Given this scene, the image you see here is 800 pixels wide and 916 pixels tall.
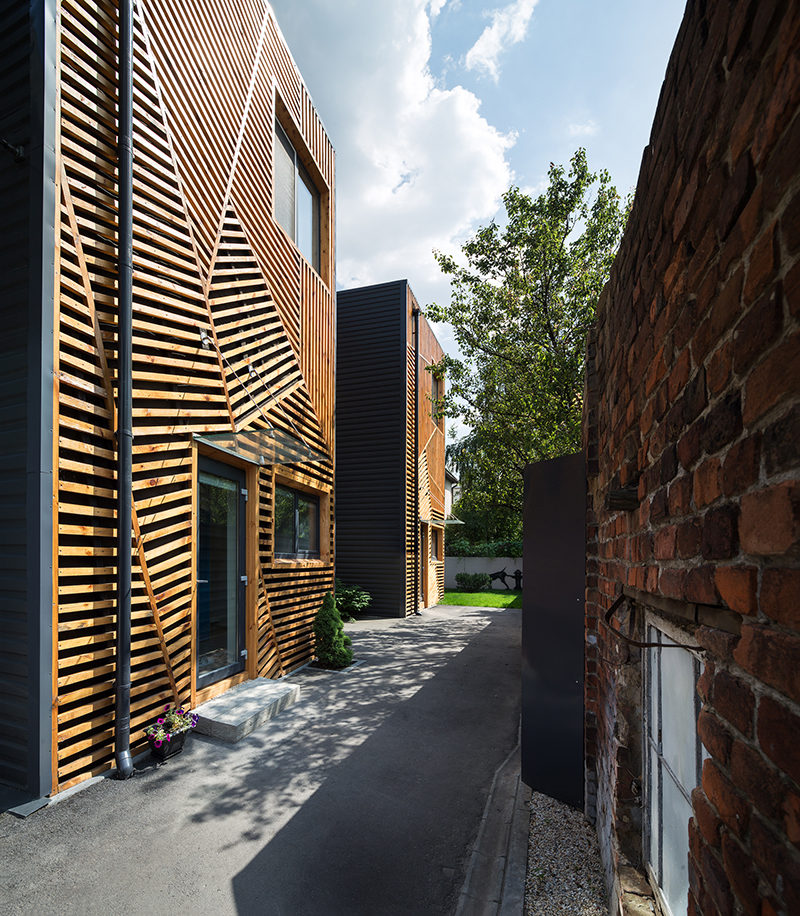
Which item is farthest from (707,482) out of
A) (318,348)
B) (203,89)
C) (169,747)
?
(318,348)

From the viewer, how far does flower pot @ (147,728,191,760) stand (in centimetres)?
423

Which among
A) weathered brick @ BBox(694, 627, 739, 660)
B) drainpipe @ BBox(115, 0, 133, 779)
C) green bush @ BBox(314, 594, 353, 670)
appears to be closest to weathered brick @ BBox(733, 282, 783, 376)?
weathered brick @ BBox(694, 627, 739, 660)

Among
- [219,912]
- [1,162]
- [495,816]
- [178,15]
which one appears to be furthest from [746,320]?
[178,15]

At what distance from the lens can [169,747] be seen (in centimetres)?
430

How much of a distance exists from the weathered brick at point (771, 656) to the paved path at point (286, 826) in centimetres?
280

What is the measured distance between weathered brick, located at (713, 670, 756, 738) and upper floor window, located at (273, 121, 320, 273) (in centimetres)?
775

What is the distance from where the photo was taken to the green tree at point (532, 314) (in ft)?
29.7

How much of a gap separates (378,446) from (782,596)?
40.9 feet

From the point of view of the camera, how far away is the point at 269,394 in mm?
6602

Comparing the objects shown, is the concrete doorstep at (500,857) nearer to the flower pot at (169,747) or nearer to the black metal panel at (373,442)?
the flower pot at (169,747)

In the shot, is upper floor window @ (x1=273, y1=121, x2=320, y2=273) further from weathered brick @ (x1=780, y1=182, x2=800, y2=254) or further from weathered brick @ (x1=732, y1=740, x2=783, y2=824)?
weathered brick @ (x1=732, y1=740, x2=783, y2=824)

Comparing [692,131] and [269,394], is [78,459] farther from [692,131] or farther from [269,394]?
[692,131]

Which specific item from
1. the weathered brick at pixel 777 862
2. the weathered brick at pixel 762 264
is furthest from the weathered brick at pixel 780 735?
the weathered brick at pixel 762 264

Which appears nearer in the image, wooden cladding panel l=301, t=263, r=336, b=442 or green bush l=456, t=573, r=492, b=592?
wooden cladding panel l=301, t=263, r=336, b=442
